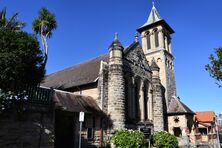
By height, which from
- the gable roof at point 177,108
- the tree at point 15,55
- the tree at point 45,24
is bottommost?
the gable roof at point 177,108

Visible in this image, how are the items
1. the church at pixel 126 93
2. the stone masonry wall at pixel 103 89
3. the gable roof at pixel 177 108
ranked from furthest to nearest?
1. the gable roof at pixel 177 108
2. the stone masonry wall at pixel 103 89
3. the church at pixel 126 93

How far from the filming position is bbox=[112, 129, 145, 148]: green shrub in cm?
1870

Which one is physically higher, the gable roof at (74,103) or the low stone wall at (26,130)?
the gable roof at (74,103)

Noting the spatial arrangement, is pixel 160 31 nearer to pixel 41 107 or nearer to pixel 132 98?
pixel 132 98

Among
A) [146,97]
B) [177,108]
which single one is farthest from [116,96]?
[177,108]

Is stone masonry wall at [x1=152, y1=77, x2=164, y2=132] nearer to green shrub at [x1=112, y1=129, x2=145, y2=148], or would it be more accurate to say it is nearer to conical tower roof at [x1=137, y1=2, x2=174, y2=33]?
green shrub at [x1=112, y1=129, x2=145, y2=148]

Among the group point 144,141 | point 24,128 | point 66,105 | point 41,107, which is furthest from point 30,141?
point 144,141

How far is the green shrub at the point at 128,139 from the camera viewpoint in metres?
18.7

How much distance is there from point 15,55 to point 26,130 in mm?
5028

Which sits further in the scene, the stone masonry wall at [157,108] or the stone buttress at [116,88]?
the stone masonry wall at [157,108]

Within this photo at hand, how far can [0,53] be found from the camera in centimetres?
1206

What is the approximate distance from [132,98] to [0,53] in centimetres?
1585

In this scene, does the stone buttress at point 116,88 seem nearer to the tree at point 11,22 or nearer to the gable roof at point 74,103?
the gable roof at point 74,103

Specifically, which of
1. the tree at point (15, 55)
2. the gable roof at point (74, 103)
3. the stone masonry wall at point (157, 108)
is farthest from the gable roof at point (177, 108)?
the tree at point (15, 55)
